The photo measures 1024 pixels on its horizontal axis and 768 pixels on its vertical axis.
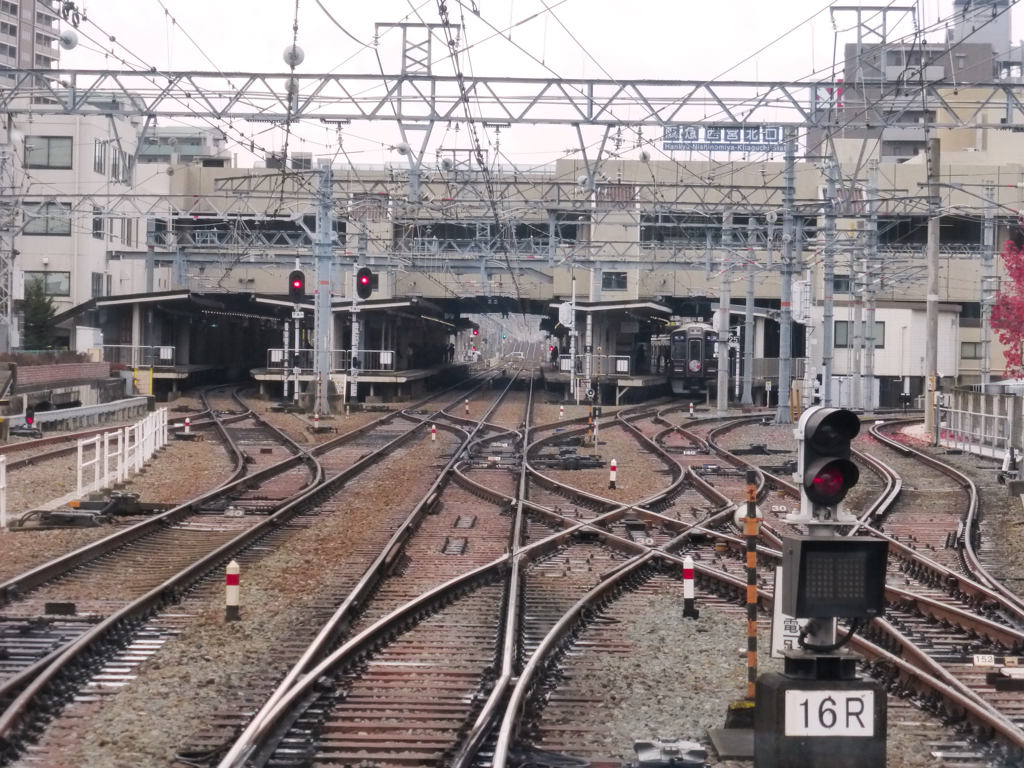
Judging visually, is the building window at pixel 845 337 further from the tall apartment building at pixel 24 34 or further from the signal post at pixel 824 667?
the tall apartment building at pixel 24 34

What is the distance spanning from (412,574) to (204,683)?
386 centimetres

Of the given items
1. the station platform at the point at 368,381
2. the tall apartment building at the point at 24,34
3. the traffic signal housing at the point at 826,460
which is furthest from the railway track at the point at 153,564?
the tall apartment building at the point at 24,34

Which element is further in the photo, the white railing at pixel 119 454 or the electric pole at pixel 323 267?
the electric pole at pixel 323 267

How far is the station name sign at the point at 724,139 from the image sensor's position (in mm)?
21969

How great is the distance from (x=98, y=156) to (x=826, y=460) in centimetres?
4738

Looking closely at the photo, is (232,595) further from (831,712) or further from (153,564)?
(831,712)

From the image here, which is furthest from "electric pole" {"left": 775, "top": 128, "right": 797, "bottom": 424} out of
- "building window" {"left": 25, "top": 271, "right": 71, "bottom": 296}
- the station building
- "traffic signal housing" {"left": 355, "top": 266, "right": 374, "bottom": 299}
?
"building window" {"left": 25, "top": 271, "right": 71, "bottom": 296}

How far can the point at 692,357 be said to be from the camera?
4553 centimetres

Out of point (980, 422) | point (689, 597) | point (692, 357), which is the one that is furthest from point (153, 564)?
point (692, 357)

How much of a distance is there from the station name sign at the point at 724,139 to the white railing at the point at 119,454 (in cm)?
954

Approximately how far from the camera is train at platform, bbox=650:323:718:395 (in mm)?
45219

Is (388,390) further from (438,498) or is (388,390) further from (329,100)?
(438,498)

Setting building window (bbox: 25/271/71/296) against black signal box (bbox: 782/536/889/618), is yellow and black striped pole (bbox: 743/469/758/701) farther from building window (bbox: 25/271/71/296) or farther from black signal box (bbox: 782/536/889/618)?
building window (bbox: 25/271/71/296)

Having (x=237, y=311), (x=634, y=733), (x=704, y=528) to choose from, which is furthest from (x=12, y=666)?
(x=237, y=311)
